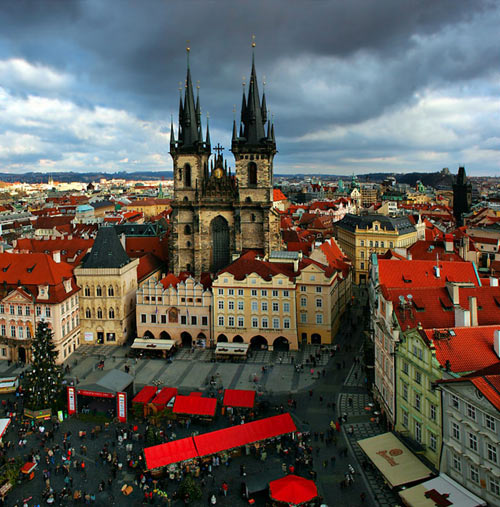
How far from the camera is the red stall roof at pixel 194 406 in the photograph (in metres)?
46.7

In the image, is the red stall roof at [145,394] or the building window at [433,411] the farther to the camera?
the red stall roof at [145,394]

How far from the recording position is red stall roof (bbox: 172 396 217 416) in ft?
153

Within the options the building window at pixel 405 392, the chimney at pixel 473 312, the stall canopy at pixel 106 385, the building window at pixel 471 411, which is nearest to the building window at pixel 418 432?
the building window at pixel 405 392

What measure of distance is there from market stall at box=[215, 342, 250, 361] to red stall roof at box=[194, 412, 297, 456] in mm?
18764

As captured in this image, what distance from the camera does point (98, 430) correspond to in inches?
1828

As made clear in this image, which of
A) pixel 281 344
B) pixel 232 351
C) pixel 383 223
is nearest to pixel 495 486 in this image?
pixel 232 351

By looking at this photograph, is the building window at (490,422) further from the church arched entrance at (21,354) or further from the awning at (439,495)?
the church arched entrance at (21,354)

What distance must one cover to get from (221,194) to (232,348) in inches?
1216

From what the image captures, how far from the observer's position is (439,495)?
3206cm

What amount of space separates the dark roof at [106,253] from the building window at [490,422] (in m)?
52.3

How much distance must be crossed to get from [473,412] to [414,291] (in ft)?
52.3

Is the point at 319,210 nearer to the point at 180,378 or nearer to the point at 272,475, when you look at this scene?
the point at 180,378

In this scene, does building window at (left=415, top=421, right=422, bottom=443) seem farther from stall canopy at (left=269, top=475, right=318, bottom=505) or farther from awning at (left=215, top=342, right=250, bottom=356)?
awning at (left=215, top=342, right=250, bottom=356)

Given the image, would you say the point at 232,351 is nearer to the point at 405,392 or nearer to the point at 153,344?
the point at 153,344
